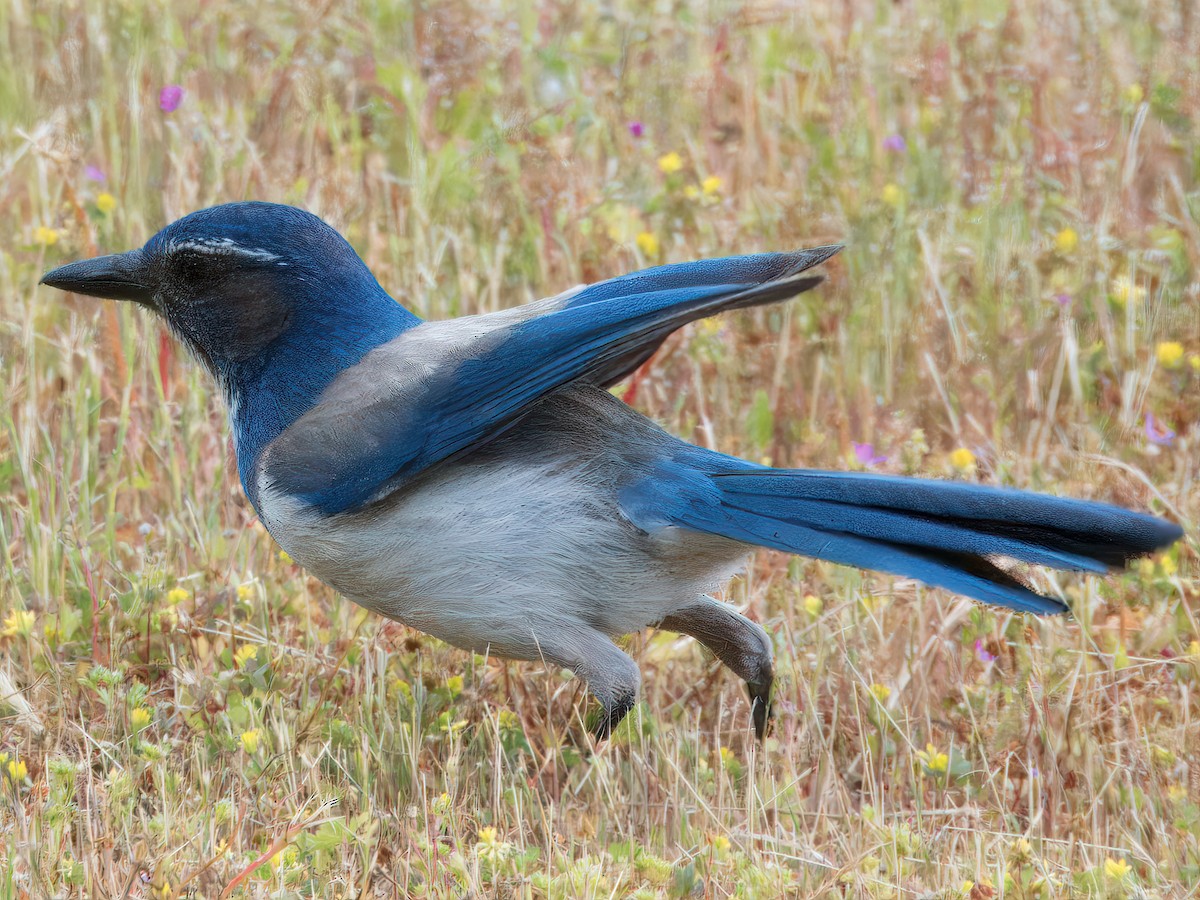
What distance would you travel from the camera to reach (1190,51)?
8234 mm

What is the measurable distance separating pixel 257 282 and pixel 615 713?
1518 mm

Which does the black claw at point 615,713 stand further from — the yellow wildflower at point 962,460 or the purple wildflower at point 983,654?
the yellow wildflower at point 962,460

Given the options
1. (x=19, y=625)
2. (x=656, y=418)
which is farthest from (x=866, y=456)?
(x=19, y=625)

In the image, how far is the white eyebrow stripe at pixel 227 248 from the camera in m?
4.64

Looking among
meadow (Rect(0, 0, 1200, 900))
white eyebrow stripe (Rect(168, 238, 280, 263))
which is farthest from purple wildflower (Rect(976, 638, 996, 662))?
white eyebrow stripe (Rect(168, 238, 280, 263))

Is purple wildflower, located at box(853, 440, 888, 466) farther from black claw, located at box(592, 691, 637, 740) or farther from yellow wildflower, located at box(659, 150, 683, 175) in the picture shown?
yellow wildflower, located at box(659, 150, 683, 175)

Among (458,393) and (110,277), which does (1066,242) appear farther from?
(110,277)

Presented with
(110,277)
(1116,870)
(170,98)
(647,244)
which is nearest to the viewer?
(1116,870)

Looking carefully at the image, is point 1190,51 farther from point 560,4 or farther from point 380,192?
point 380,192

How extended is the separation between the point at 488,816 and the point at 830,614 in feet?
4.11

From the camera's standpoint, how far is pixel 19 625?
15.6ft

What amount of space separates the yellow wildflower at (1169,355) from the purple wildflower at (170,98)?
4260 mm

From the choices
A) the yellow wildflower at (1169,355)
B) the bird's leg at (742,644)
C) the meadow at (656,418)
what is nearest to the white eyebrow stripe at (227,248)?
the meadow at (656,418)

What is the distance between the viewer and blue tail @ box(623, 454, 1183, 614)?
13.0ft
